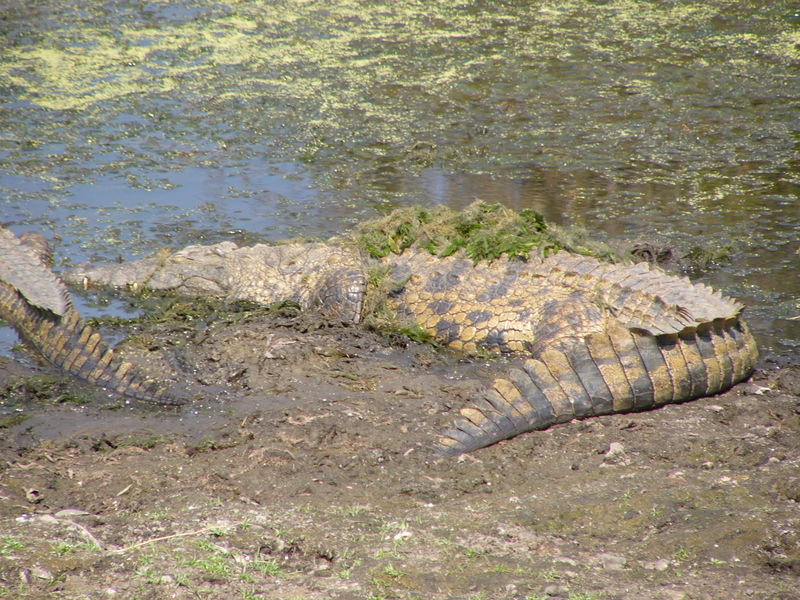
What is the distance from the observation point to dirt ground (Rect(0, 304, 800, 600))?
284cm

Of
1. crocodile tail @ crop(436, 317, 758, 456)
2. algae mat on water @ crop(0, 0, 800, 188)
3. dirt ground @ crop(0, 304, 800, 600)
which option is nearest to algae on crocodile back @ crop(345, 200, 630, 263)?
A: dirt ground @ crop(0, 304, 800, 600)

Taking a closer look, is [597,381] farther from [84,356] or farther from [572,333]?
[84,356]

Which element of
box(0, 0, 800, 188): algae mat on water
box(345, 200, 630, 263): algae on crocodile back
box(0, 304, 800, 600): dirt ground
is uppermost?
box(0, 0, 800, 188): algae mat on water

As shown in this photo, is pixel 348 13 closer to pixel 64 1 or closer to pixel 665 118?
pixel 64 1

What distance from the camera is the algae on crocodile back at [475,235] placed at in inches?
211

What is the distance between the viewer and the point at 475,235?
5.49 m

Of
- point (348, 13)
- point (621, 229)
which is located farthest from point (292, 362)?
point (348, 13)

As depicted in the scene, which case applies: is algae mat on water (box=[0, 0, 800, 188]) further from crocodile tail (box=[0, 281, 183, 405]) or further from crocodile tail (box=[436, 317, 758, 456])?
crocodile tail (box=[436, 317, 758, 456])

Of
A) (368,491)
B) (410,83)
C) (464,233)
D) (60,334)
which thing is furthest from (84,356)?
(410,83)

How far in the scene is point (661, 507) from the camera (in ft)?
11.0

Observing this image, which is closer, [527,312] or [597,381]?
[597,381]

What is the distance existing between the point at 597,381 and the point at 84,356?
278 cm

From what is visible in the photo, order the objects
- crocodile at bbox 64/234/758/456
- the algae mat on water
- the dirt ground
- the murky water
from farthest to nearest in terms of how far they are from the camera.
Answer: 1. the algae mat on water
2. the murky water
3. crocodile at bbox 64/234/758/456
4. the dirt ground

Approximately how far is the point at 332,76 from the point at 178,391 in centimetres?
675
